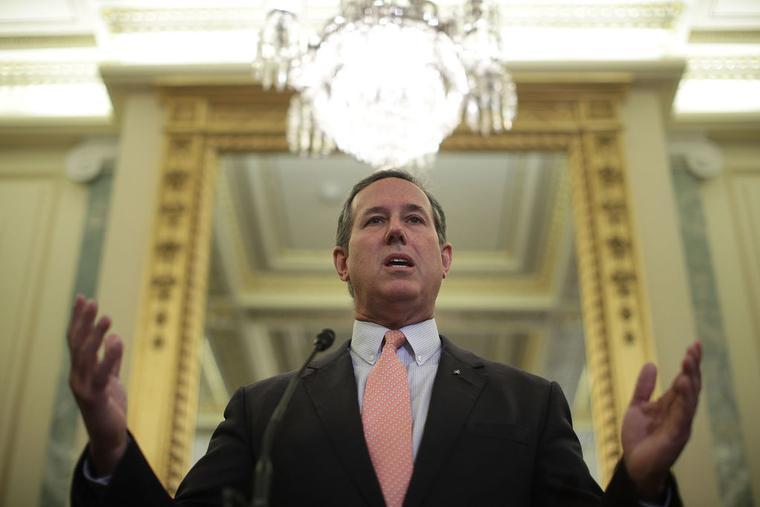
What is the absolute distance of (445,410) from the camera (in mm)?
1311

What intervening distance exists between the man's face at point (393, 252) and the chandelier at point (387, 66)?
4.16 feet

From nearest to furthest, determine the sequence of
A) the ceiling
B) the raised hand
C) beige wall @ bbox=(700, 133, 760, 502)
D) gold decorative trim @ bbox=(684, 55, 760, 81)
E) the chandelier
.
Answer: the raised hand
the chandelier
beige wall @ bbox=(700, 133, 760, 502)
the ceiling
gold decorative trim @ bbox=(684, 55, 760, 81)

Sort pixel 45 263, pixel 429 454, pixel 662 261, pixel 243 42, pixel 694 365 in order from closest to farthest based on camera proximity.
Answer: pixel 694 365
pixel 429 454
pixel 662 261
pixel 45 263
pixel 243 42

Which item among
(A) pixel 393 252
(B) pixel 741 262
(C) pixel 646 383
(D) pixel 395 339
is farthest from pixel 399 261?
(B) pixel 741 262

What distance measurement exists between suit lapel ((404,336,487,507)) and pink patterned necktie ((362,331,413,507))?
32mm

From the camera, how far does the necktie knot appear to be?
1.46 meters

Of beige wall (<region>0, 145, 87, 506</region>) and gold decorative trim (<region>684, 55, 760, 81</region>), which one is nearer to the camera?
beige wall (<region>0, 145, 87, 506</region>)

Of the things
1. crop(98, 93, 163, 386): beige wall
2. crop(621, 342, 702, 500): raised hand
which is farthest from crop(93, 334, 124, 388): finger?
crop(98, 93, 163, 386): beige wall

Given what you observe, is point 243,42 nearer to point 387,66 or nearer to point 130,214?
point 130,214

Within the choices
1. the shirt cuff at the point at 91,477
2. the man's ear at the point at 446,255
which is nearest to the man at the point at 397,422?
the shirt cuff at the point at 91,477

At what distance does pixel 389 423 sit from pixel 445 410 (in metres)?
0.10

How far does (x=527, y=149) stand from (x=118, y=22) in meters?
2.03

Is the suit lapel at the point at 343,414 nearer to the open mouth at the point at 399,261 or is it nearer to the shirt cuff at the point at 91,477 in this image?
the open mouth at the point at 399,261

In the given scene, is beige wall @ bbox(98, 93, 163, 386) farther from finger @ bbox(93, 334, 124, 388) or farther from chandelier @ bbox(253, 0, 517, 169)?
finger @ bbox(93, 334, 124, 388)
